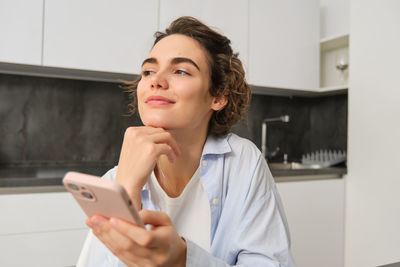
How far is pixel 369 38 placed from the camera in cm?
207

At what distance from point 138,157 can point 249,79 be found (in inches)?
63.5

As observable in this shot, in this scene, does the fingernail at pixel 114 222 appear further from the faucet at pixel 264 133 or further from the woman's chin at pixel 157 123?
the faucet at pixel 264 133

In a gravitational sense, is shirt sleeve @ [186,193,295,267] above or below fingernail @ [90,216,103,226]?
below

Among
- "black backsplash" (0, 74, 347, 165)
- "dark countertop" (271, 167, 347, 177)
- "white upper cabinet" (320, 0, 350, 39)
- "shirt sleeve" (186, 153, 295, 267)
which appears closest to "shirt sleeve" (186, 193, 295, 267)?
"shirt sleeve" (186, 153, 295, 267)

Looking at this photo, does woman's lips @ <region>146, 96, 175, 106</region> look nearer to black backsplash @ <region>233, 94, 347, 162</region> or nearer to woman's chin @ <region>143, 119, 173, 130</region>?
woman's chin @ <region>143, 119, 173, 130</region>

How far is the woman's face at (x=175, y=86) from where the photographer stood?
3.07ft

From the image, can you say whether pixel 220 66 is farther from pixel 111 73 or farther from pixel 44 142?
pixel 44 142

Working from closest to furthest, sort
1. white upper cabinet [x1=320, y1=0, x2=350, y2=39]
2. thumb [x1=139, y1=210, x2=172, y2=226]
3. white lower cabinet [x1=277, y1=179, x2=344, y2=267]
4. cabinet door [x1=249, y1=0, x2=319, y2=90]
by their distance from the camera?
thumb [x1=139, y1=210, x2=172, y2=226] → white lower cabinet [x1=277, y1=179, x2=344, y2=267] → cabinet door [x1=249, y1=0, x2=319, y2=90] → white upper cabinet [x1=320, y1=0, x2=350, y2=39]

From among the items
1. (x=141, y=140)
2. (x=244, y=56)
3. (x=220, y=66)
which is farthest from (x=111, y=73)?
(x=141, y=140)

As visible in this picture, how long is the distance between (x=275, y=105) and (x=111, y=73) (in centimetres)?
141

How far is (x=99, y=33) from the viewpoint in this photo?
1.82 meters

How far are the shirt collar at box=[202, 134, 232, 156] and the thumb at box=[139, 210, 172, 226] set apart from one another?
492 mm

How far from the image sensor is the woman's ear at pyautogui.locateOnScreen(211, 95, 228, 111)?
1.11m

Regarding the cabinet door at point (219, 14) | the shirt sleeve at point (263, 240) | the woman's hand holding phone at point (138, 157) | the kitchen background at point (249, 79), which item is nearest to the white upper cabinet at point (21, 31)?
the kitchen background at point (249, 79)
